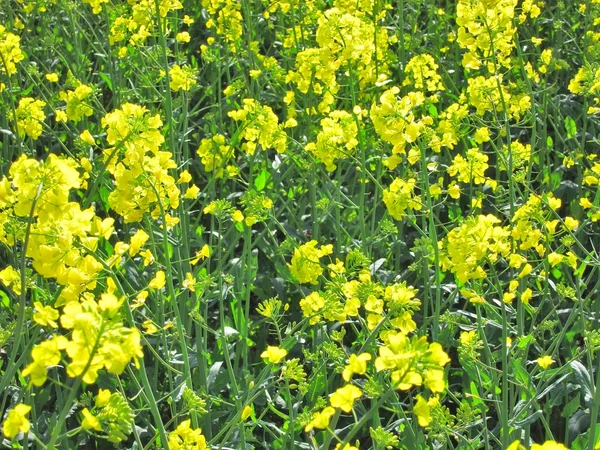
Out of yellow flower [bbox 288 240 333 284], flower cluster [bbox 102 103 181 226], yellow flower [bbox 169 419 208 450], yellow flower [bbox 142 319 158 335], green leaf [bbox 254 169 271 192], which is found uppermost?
flower cluster [bbox 102 103 181 226]

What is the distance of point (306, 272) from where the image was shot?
269cm

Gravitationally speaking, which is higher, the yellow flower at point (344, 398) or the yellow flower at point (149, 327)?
the yellow flower at point (344, 398)

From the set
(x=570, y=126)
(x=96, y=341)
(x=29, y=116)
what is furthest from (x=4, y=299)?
(x=570, y=126)

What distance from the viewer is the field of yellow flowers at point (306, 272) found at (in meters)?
1.89

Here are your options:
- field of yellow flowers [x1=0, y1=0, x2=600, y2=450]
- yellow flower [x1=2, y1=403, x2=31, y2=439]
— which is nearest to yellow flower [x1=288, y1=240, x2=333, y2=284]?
field of yellow flowers [x1=0, y1=0, x2=600, y2=450]

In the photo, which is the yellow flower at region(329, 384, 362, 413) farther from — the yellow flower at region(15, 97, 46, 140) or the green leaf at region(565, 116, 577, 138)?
the green leaf at region(565, 116, 577, 138)

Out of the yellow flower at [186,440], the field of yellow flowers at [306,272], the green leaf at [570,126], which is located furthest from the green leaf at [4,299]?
the green leaf at [570,126]

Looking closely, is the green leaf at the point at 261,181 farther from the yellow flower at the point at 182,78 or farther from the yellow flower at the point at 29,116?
the yellow flower at the point at 29,116

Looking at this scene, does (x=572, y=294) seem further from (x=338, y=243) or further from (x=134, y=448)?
(x=134, y=448)

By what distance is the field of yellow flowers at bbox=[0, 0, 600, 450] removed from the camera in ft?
6.19

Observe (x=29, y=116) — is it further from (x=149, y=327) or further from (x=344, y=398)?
(x=344, y=398)

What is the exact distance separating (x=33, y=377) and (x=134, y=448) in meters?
1.53

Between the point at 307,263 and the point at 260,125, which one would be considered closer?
the point at 307,263

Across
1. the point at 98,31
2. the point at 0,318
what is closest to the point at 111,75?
the point at 98,31
